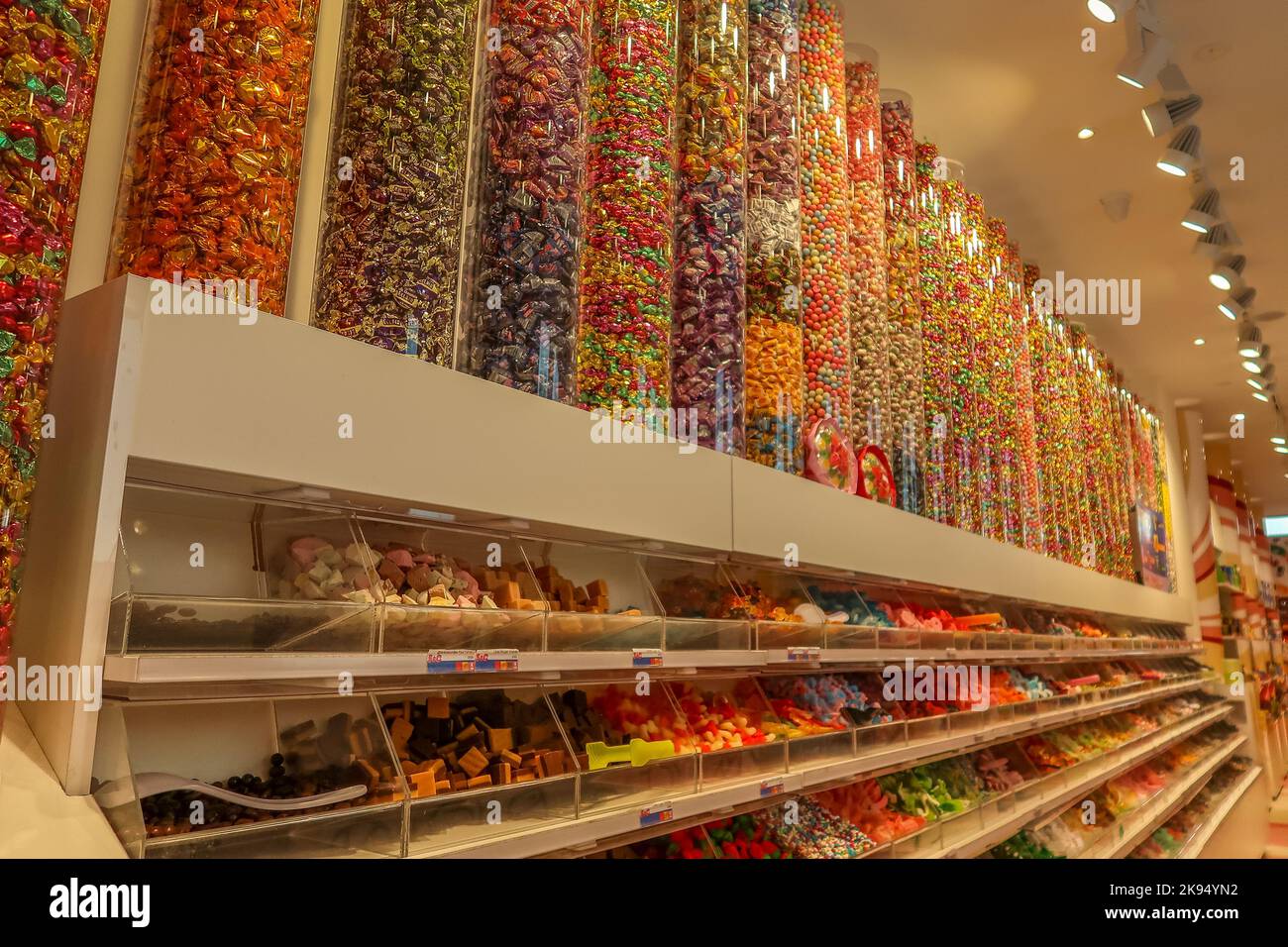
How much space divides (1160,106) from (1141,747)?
381 centimetres

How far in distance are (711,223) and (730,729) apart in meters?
1.33

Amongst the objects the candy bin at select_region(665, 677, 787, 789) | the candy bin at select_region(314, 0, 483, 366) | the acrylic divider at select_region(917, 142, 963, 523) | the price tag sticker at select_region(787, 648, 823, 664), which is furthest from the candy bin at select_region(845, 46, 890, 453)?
the candy bin at select_region(314, 0, 483, 366)

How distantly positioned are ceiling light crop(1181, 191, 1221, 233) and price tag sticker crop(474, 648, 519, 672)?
4746 millimetres

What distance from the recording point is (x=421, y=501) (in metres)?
1.49

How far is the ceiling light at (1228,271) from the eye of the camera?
5377mm

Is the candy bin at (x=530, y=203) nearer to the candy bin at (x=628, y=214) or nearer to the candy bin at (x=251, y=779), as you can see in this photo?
the candy bin at (x=628, y=214)

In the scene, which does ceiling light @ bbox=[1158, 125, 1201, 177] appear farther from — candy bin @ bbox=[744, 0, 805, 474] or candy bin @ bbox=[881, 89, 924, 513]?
candy bin @ bbox=[744, 0, 805, 474]

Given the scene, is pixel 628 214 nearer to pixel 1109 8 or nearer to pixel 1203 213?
pixel 1109 8

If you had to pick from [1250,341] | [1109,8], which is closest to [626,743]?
[1109,8]

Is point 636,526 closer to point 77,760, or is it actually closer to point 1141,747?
point 77,760

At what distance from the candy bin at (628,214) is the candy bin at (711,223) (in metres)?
0.15

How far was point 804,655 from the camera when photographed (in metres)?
2.43

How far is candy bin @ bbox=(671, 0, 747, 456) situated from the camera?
2.40m

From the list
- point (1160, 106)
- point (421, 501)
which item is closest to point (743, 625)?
point (421, 501)
